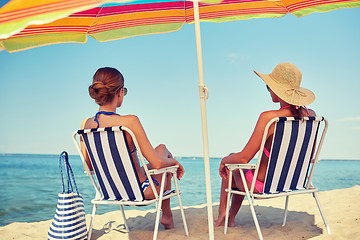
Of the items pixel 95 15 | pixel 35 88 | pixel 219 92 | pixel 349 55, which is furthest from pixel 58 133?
pixel 95 15

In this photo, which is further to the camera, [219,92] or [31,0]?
[219,92]

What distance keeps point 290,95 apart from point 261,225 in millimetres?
1537

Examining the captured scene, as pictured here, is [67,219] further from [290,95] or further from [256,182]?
[290,95]

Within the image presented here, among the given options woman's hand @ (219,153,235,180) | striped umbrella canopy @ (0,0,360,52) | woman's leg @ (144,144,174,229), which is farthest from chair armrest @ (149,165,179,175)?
striped umbrella canopy @ (0,0,360,52)

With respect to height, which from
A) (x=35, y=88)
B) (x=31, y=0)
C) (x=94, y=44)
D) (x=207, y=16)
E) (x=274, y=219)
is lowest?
(x=274, y=219)

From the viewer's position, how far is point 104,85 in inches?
106

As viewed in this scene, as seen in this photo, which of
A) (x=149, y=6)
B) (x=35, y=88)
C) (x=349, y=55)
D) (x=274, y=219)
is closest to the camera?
(x=149, y=6)

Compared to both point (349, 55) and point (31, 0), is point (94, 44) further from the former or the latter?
point (31, 0)

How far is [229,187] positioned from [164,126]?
3189 centimetres

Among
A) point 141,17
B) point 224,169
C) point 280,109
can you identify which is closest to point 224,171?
point 224,169

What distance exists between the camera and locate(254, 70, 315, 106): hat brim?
2.59 metres

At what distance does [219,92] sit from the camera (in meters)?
31.5

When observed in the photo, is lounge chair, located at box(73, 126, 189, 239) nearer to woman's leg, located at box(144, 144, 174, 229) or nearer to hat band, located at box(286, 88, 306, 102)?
woman's leg, located at box(144, 144, 174, 229)

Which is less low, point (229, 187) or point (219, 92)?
point (219, 92)
